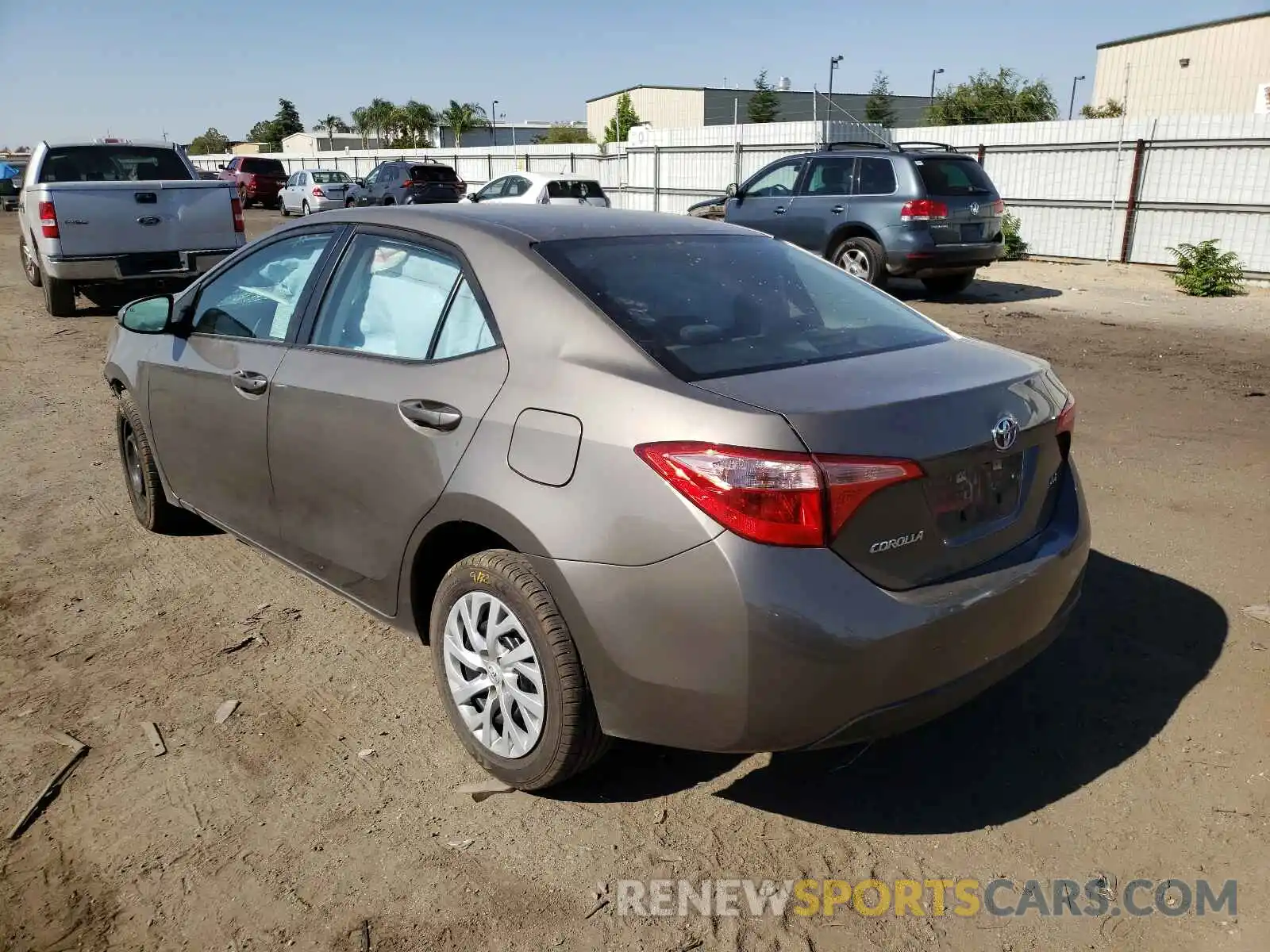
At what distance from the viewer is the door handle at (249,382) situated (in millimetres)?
3688

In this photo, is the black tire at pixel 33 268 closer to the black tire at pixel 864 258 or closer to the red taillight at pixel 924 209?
the black tire at pixel 864 258

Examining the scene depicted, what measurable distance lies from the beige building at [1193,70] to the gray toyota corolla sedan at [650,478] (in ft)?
122

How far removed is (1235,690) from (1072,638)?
1.83 ft

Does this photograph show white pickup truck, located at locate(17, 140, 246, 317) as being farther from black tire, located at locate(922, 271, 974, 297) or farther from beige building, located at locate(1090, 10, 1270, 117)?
beige building, located at locate(1090, 10, 1270, 117)

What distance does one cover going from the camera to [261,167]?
117 ft

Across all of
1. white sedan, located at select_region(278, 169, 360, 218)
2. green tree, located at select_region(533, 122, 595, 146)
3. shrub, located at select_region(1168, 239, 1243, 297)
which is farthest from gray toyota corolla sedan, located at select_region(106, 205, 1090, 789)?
green tree, located at select_region(533, 122, 595, 146)

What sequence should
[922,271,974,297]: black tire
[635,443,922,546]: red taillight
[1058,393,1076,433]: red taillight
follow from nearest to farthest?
[635,443,922,546]: red taillight
[1058,393,1076,433]: red taillight
[922,271,974,297]: black tire

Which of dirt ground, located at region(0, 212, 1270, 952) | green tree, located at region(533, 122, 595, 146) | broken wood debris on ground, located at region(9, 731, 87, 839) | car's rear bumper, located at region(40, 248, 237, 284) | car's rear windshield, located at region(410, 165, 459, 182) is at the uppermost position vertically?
green tree, located at region(533, 122, 595, 146)

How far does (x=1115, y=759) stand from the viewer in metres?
3.13

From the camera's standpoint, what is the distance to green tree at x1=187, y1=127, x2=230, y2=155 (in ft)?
297

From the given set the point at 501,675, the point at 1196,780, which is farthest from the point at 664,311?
the point at 1196,780

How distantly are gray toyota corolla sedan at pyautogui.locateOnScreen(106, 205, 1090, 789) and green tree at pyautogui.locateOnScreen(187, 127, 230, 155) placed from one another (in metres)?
95.3

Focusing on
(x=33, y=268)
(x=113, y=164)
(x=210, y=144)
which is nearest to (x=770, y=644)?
(x=113, y=164)

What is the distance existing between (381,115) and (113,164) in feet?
245
